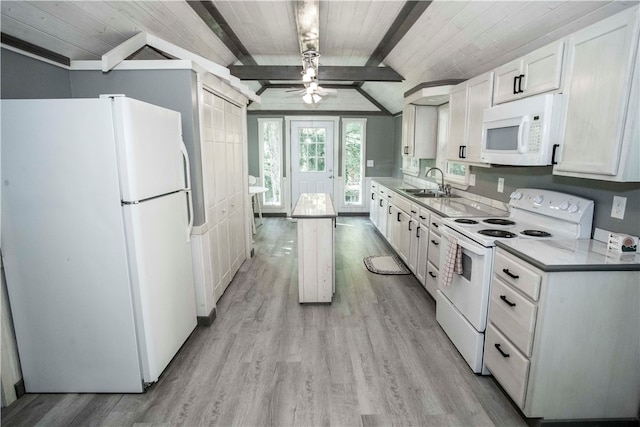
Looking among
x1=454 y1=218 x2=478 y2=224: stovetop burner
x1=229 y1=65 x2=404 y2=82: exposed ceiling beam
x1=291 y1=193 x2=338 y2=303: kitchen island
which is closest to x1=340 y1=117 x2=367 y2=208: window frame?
x1=229 y1=65 x2=404 y2=82: exposed ceiling beam

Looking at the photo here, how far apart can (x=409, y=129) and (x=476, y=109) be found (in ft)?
6.46

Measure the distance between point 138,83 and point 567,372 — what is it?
130 inches

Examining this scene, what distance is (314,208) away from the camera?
11.4 feet

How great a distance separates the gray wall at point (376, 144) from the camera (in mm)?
7172

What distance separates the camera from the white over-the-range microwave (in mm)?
2004

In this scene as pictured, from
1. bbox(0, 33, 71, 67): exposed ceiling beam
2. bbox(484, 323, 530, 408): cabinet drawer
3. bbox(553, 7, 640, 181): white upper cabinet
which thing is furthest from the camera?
bbox(0, 33, 71, 67): exposed ceiling beam

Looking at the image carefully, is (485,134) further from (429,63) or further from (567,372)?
(567,372)

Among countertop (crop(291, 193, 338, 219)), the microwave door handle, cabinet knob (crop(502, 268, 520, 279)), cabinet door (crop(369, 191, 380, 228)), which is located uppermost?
the microwave door handle

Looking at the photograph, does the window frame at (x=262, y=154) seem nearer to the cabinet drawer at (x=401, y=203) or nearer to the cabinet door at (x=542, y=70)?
the cabinet drawer at (x=401, y=203)

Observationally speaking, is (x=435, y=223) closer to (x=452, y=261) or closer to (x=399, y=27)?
(x=452, y=261)

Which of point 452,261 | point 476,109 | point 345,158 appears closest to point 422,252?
point 452,261

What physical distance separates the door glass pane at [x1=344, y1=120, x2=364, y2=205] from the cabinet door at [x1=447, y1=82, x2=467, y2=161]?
3.78 metres

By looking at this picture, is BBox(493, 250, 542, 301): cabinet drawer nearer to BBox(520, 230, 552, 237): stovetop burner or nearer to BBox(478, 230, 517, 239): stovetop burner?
BBox(478, 230, 517, 239): stovetop burner

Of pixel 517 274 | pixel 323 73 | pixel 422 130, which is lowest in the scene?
pixel 517 274
